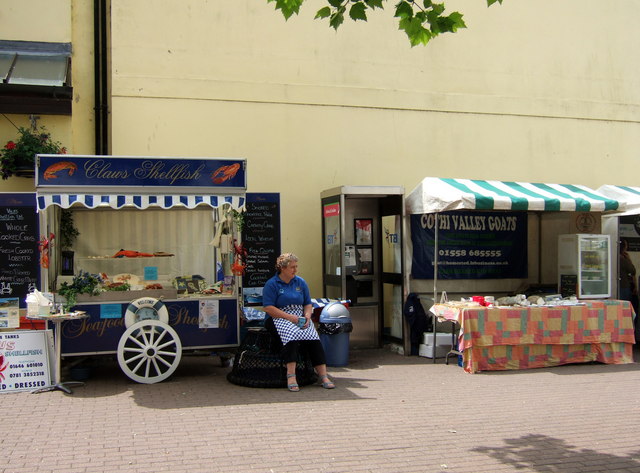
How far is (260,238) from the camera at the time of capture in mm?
9914

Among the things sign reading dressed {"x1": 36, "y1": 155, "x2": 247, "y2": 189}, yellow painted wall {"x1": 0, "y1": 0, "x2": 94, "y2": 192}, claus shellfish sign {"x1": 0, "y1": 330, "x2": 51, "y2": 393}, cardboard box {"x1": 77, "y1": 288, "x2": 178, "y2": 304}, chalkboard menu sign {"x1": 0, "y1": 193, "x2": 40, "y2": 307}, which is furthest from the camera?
yellow painted wall {"x1": 0, "y1": 0, "x2": 94, "y2": 192}

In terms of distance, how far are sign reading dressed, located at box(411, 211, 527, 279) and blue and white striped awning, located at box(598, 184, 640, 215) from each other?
4.33ft

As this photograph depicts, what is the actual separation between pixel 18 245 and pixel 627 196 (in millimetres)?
8913

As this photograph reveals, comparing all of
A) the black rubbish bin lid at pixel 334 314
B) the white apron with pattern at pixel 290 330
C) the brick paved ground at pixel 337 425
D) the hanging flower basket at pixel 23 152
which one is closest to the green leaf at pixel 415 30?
the white apron with pattern at pixel 290 330

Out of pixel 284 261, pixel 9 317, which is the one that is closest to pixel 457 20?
pixel 284 261

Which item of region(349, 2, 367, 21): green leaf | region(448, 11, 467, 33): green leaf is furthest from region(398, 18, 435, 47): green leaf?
region(349, 2, 367, 21): green leaf

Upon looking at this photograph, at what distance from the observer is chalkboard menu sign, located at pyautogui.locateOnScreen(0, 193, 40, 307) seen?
30.0 feet

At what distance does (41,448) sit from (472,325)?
5.33m

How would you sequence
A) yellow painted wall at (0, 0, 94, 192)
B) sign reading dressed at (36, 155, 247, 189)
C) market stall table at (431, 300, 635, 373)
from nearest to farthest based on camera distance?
1. sign reading dressed at (36, 155, 247, 189)
2. market stall table at (431, 300, 635, 373)
3. yellow painted wall at (0, 0, 94, 192)

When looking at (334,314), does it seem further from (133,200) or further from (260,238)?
(133,200)

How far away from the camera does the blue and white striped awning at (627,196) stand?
406 inches

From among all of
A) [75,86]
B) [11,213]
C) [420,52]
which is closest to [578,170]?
[420,52]

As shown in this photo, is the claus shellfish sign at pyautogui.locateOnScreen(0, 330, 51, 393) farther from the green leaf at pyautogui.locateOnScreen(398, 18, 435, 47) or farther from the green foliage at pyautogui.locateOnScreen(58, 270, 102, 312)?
the green leaf at pyautogui.locateOnScreen(398, 18, 435, 47)

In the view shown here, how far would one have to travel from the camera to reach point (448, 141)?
1155cm
